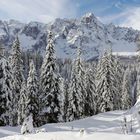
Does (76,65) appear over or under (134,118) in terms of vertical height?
over

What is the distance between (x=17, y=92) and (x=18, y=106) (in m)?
1.92

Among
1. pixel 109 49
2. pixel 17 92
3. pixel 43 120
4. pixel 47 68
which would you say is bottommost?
pixel 43 120

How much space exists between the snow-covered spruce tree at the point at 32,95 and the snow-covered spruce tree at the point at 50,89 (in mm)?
871

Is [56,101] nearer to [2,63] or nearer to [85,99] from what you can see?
[2,63]

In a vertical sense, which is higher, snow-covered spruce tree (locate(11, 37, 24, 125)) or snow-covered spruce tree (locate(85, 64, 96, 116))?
snow-covered spruce tree (locate(11, 37, 24, 125))

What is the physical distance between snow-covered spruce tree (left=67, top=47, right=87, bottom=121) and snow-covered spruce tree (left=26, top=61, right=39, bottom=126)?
8.77 meters

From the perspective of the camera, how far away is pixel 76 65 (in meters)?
51.2

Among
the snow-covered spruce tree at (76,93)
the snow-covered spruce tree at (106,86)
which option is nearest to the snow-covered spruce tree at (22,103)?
the snow-covered spruce tree at (76,93)

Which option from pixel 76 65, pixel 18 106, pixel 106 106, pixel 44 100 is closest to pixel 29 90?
pixel 44 100

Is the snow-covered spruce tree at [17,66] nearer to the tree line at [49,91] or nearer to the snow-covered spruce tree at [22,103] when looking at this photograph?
the tree line at [49,91]

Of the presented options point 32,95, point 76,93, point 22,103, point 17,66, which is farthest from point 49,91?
point 76,93

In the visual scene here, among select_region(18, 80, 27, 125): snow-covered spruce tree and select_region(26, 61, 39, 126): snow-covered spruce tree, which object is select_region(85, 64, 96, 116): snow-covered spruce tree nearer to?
select_region(18, 80, 27, 125): snow-covered spruce tree

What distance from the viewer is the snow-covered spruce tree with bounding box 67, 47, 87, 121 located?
49312mm

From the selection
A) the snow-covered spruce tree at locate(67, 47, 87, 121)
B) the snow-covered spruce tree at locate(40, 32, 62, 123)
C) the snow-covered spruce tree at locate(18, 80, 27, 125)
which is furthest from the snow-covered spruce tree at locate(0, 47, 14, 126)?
the snow-covered spruce tree at locate(67, 47, 87, 121)
